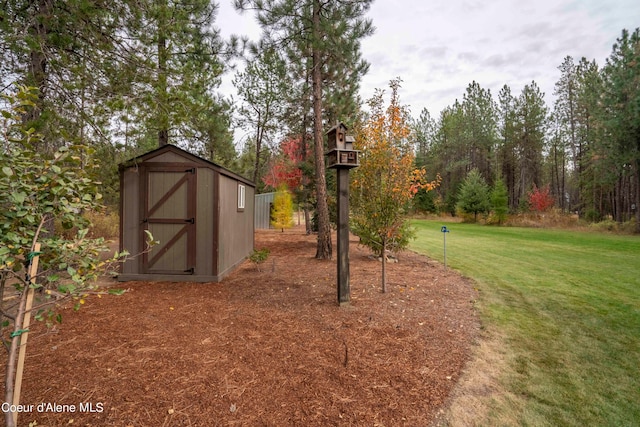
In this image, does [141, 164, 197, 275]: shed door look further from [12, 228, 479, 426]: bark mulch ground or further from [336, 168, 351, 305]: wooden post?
[336, 168, 351, 305]: wooden post

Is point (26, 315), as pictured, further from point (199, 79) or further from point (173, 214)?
point (199, 79)

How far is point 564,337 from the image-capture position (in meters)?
3.48

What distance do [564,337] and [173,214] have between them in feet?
20.2

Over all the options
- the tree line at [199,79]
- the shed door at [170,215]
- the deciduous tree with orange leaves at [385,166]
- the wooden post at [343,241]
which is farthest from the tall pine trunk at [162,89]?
the deciduous tree with orange leaves at [385,166]

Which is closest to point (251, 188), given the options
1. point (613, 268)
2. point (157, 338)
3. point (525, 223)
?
point (157, 338)

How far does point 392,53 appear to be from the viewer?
A: 29.8 ft

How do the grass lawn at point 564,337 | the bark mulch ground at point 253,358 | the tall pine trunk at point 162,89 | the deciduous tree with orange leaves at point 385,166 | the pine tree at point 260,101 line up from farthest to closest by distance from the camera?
the pine tree at point 260,101 → the deciduous tree with orange leaves at point 385,166 → the tall pine trunk at point 162,89 → the grass lawn at point 564,337 → the bark mulch ground at point 253,358

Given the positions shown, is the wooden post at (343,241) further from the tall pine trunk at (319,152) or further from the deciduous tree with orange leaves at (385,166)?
the tall pine trunk at (319,152)

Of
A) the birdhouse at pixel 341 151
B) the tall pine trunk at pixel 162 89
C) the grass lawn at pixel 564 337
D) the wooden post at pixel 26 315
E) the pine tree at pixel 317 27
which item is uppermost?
the pine tree at pixel 317 27

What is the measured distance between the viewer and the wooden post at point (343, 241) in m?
4.17

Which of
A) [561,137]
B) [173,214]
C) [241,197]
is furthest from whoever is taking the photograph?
[561,137]

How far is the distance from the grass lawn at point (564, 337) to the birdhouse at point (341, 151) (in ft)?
9.06

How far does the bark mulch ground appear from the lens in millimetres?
2086

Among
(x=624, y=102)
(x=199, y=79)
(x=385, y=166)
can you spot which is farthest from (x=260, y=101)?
(x=624, y=102)
